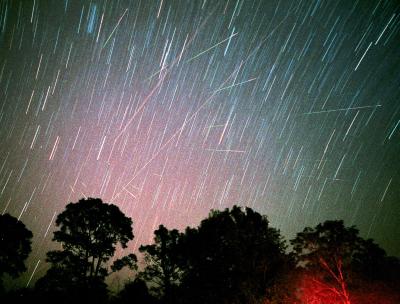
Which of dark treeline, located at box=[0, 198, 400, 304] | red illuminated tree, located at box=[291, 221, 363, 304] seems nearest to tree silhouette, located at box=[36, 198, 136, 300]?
dark treeline, located at box=[0, 198, 400, 304]

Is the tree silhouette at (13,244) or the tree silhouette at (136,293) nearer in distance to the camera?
the tree silhouette at (13,244)

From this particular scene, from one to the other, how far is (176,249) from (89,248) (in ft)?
29.1

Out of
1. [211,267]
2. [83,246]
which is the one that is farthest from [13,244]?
[211,267]

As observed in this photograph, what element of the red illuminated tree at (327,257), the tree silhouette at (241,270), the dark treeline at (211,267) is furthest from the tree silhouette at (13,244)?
the red illuminated tree at (327,257)

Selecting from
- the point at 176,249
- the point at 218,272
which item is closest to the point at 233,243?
the point at 218,272

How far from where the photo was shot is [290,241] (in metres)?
23.0

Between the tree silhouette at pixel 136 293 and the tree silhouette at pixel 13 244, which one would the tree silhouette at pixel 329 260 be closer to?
the tree silhouette at pixel 136 293

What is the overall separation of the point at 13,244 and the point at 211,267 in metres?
16.8

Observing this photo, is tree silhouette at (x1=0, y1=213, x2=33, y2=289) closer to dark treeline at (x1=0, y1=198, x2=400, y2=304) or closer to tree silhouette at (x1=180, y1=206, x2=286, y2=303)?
dark treeline at (x1=0, y1=198, x2=400, y2=304)

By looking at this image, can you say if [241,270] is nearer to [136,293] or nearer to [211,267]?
[211,267]

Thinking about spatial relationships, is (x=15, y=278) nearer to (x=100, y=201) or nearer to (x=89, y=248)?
(x=89, y=248)

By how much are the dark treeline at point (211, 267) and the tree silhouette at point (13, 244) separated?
7 centimetres

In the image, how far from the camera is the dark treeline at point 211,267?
63.2 ft

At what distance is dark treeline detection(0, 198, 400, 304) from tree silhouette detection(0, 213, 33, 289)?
2.6 inches
